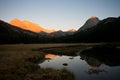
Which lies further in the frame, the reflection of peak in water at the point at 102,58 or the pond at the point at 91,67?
the reflection of peak in water at the point at 102,58

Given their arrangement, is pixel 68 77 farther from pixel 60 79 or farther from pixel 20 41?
pixel 20 41

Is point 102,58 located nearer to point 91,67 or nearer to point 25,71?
point 91,67

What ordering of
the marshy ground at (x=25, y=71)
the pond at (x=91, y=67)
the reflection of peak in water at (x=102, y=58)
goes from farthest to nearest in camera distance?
→ the reflection of peak in water at (x=102, y=58) < the pond at (x=91, y=67) < the marshy ground at (x=25, y=71)

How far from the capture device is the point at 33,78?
76.2 ft

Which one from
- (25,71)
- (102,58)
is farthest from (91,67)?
(25,71)

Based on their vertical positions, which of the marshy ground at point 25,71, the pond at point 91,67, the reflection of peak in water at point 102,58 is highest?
the marshy ground at point 25,71

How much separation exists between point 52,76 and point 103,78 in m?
10.3

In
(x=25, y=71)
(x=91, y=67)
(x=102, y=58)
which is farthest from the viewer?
(x=102, y=58)

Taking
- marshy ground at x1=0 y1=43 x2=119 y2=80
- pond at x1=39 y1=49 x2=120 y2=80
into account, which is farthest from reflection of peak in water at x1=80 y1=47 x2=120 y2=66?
marshy ground at x1=0 y1=43 x2=119 y2=80

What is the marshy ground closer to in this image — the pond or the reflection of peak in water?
the pond

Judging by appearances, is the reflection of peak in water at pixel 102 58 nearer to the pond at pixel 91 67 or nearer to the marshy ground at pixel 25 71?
the pond at pixel 91 67

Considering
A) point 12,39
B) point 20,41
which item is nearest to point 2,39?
point 12,39

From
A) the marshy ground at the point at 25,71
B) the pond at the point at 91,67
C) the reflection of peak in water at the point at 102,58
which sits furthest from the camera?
the reflection of peak in water at the point at 102,58

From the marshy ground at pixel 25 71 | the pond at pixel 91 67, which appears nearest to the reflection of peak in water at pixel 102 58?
the pond at pixel 91 67
